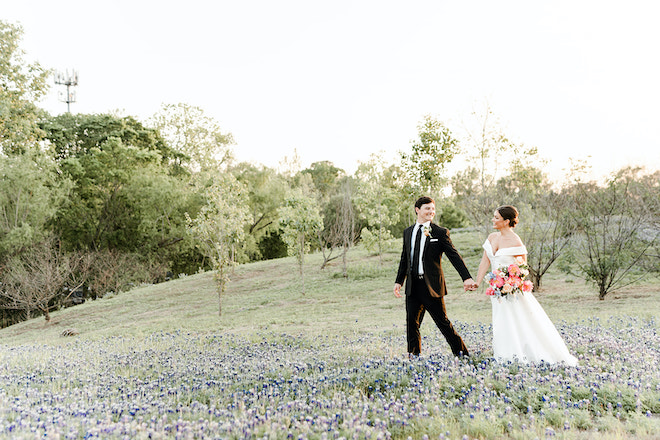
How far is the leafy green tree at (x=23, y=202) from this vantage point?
90.0 feet

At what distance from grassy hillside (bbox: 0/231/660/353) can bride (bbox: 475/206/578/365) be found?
85.2 inches

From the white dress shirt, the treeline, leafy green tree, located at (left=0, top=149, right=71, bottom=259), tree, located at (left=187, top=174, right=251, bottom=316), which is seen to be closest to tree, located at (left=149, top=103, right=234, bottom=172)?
the treeline

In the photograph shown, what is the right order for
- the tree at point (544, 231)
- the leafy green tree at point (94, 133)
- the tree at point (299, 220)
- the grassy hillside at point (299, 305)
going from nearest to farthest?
1. the grassy hillside at point (299, 305)
2. the tree at point (544, 231)
3. the tree at point (299, 220)
4. the leafy green tree at point (94, 133)

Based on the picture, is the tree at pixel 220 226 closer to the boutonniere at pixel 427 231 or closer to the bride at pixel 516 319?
the boutonniere at pixel 427 231

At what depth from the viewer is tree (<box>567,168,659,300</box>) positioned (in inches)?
571

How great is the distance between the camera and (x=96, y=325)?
1755cm

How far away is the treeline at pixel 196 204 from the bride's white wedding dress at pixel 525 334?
33.2ft

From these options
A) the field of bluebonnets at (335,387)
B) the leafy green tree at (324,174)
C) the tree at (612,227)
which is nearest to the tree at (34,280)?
the field of bluebonnets at (335,387)

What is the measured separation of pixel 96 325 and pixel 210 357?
12.0 meters

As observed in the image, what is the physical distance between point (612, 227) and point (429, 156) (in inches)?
268

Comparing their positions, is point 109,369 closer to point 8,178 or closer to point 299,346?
point 299,346

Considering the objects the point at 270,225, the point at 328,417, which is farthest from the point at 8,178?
the point at 328,417

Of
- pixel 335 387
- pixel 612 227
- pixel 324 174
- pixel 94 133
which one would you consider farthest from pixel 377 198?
pixel 324 174

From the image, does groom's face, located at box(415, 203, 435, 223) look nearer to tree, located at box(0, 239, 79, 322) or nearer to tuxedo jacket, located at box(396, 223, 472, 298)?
tuxedo jacket, located at box(396, 223, 472, 298)
